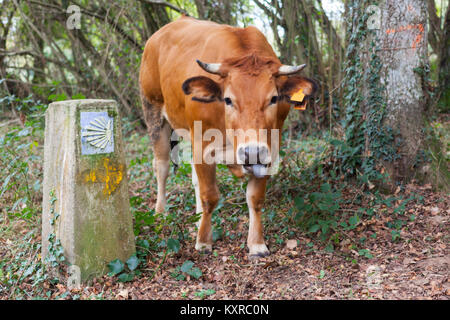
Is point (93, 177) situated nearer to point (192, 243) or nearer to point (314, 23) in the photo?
point (192, 243)

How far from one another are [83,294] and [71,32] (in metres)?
7.43

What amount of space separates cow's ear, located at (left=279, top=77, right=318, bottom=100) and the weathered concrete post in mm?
1423

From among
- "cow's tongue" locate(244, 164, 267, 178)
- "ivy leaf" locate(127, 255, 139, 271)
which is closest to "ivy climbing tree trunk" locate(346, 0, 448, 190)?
"cow's tongue" locate(244, 164, 267, 178)

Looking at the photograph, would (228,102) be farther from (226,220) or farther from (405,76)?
(405,76)

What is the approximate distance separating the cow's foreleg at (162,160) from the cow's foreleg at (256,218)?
1.56 meters

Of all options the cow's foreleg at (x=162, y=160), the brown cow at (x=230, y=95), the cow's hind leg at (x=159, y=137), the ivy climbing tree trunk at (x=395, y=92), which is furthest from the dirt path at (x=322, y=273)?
the cow's hind leg at (x=159, y=137)

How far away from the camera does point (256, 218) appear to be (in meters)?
4.21

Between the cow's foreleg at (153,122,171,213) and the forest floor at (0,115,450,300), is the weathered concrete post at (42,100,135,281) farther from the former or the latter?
the cow's foreleg at (153,122,171,213)

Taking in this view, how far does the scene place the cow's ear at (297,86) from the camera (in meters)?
3.81

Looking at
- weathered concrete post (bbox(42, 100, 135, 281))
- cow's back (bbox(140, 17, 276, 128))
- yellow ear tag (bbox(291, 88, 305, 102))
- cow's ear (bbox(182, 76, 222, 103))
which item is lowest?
weathered concrete post (bbox(42, 100, 135, 281))

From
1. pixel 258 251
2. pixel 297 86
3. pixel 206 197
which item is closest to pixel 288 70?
pixel 297 86

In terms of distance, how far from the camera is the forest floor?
11.3 ft

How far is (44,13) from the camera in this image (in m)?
9.11

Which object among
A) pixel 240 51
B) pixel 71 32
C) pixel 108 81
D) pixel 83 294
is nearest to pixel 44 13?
pixel 71 32
